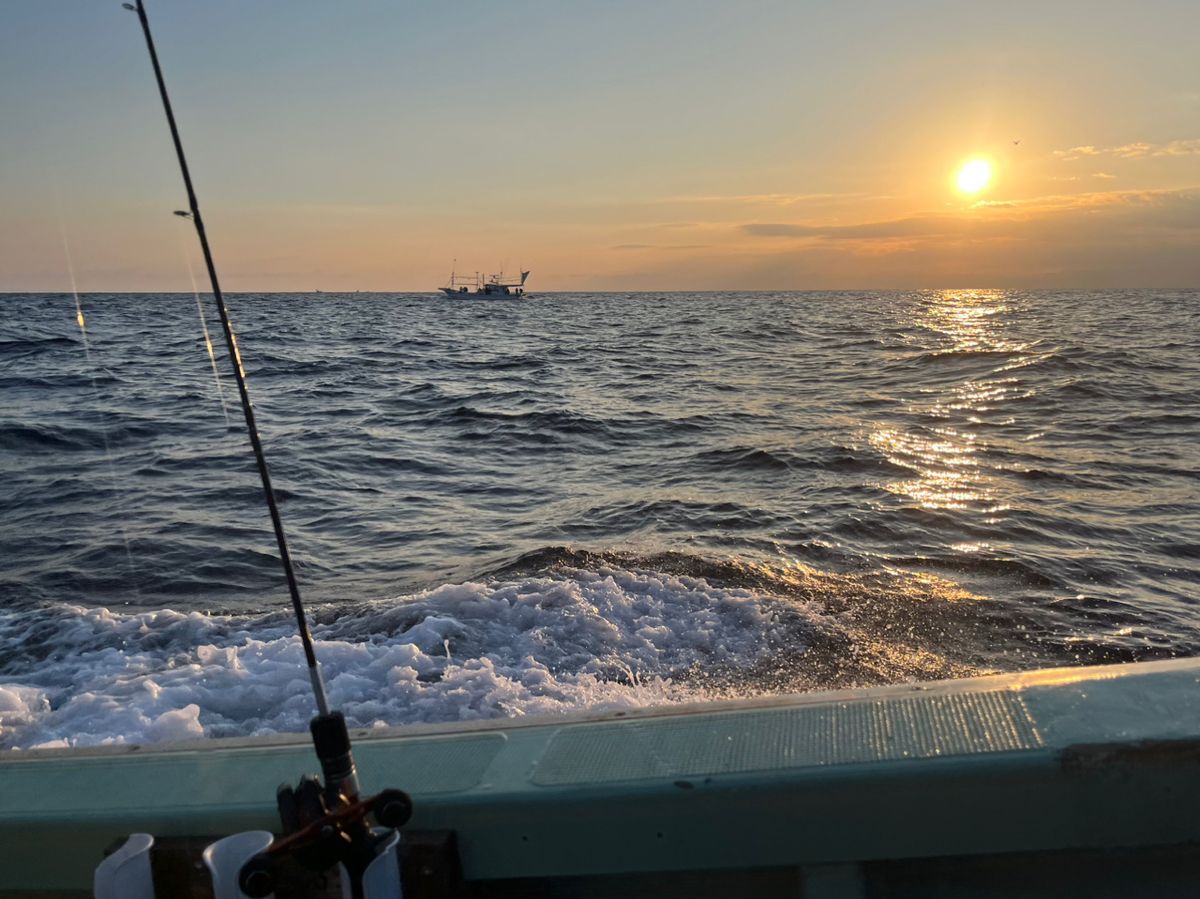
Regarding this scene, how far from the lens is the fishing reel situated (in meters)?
1.34

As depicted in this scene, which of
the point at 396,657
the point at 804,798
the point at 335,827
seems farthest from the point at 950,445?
the point at 335,827

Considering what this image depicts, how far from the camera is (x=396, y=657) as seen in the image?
4.04 m

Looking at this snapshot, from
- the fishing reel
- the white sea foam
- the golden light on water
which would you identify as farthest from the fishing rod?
the golden light on water

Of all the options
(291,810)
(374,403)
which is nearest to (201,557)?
(291,810)

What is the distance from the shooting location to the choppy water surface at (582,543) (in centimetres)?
400

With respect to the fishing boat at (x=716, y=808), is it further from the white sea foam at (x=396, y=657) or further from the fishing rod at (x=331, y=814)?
the white sea foam at (x=396, y=657)

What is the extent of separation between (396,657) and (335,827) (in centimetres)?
272

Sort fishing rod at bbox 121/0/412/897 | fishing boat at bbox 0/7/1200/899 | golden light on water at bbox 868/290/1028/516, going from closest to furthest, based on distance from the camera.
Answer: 1. fishing rod at bbox 121/0/412/897
2. fishing boat at bbox 0/7/1200/899
3. golden light on water at bbox 868/290/1028/516

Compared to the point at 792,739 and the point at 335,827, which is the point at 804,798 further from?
the point at 335,827

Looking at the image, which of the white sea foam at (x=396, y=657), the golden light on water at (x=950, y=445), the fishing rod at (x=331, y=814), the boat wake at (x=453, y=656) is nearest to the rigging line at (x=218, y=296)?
the fishing rod at (x=331, y=814)

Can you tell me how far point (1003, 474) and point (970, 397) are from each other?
4.91m

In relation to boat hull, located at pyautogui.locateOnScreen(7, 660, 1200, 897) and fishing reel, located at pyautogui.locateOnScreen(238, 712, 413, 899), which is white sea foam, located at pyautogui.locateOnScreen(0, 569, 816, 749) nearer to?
boat hull, located at pyautogui.locateOnScreen(7, 660, 1200, 897)

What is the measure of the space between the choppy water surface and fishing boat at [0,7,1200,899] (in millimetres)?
1880

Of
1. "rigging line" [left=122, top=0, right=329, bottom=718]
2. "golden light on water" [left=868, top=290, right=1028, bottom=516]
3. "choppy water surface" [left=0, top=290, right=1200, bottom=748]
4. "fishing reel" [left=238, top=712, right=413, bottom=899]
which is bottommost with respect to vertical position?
"golden light on water" [left=868, top=290, right=1028, bottom=516]
